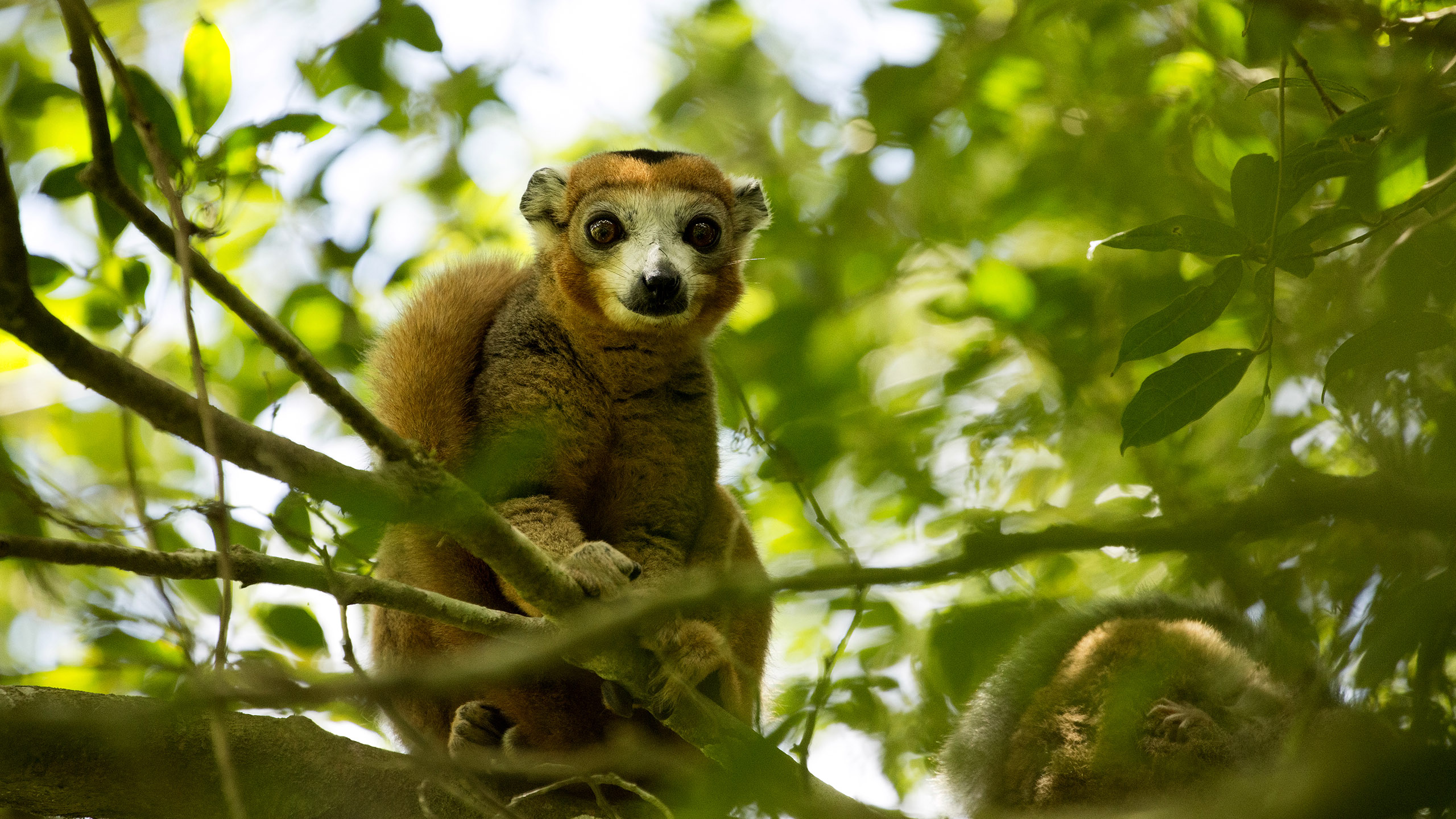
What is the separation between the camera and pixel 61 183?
4277 mm

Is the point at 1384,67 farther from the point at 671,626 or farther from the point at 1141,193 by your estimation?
the point at 671,626

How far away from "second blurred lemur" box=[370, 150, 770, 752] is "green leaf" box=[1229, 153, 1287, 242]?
8.38 feet

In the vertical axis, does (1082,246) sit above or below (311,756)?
above

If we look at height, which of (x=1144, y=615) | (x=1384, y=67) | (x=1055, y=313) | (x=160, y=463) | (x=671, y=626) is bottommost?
(x=671, y=626)

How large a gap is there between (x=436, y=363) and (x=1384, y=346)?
12.5 ft

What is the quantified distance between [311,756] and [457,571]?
0.98 meters

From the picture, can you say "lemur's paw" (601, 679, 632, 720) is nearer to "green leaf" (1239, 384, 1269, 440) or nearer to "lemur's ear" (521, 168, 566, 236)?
"green leaf" (1239, 384, 1269, 440)

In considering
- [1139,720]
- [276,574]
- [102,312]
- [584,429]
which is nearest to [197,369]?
[276,574]

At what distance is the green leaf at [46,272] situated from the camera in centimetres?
430

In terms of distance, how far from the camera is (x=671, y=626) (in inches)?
179

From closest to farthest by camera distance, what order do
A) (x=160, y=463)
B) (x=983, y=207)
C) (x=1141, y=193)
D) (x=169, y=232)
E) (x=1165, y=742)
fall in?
(x=169, y=232) < (x=1141, y=193) < (x=1165, y=742) < (x=983, y=207) < (x=160, y=463)

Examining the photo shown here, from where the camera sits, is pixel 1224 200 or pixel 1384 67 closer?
pixel 1384 67

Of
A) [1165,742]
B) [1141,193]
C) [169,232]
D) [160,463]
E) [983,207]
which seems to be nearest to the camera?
[169,232]

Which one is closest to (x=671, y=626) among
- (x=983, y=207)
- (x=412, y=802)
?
(x=412, y=802)
